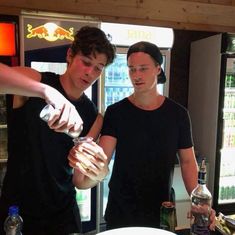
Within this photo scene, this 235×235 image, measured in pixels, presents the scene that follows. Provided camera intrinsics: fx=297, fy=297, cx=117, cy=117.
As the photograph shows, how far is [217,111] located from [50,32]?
193 cm

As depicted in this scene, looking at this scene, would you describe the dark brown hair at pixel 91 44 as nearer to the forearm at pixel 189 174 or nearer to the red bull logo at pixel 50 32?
the forearm at pixel 189 174

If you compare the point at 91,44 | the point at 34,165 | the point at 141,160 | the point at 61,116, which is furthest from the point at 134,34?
the point at 61,116

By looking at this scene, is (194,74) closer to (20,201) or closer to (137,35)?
(137,35)

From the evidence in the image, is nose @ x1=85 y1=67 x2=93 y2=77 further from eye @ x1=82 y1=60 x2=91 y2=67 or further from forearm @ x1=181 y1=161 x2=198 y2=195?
forearm @ x1=181 y1=161 x2=198 y2=195

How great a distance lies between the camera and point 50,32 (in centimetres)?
262

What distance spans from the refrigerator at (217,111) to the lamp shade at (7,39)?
211cm

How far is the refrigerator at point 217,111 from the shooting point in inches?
127

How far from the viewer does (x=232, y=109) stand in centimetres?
334

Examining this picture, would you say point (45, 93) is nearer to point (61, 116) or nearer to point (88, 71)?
point (61, 116)

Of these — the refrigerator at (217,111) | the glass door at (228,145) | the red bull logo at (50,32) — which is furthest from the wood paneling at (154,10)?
the glass door at (228,145)

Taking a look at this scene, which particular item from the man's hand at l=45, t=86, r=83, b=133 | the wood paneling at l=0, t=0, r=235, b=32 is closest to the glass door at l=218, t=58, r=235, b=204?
the wood paneling at l=0, t=0, r=235, b=32

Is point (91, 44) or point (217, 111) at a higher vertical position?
point (91, 44)

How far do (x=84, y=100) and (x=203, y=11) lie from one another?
2776 mm

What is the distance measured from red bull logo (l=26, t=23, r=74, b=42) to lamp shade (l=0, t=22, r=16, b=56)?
0.13 meters
